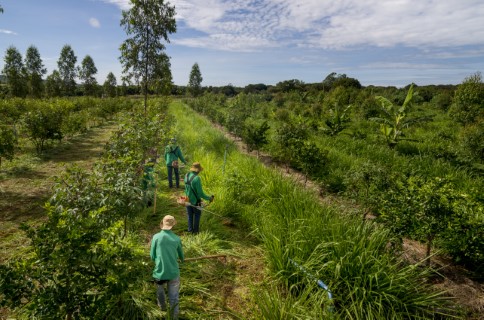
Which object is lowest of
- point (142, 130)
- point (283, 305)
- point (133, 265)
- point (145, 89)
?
point (283, 305)

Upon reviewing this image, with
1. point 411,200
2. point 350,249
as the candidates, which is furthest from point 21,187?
point 411,200

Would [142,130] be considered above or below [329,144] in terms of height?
above

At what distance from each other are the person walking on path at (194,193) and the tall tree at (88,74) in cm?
5253

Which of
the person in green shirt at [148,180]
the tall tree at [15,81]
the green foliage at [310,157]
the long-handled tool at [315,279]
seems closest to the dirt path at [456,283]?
the long-handled tool at [315,279]

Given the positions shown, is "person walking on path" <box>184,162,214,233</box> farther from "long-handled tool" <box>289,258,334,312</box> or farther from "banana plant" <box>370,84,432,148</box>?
"banana plant" <box>370,84,432,148</box>

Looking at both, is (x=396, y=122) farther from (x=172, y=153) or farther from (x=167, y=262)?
(x=167, y=262)

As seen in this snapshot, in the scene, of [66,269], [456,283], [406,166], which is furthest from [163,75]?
[456,283]

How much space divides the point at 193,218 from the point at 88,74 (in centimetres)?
5371

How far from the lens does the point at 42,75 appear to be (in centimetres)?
4025

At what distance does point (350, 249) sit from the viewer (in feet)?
12.3

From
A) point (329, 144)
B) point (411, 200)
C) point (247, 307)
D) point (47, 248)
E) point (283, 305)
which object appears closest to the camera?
point (47, 248)

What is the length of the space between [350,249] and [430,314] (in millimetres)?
1205

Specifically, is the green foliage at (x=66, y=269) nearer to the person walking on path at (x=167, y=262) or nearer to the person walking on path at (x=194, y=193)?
the person walking on path at (x=167, y=262)

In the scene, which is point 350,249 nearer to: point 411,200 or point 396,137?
point 411,200
